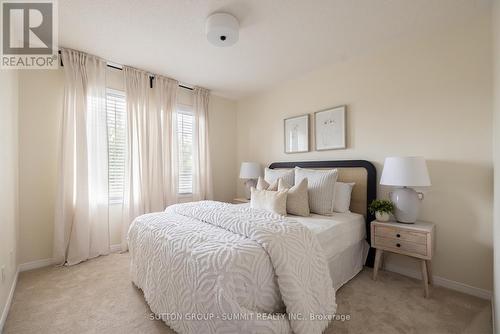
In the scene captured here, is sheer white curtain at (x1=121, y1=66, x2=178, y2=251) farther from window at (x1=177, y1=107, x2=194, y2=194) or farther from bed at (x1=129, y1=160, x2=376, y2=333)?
bed at (x1=129, y1=160, x2=376, y2=333)

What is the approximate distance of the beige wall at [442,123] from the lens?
195 cm

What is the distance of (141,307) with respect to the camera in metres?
1.79

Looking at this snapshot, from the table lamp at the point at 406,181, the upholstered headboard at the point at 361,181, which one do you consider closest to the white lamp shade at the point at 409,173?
the table lamp at the point at 406,181

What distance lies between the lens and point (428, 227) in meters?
1.99

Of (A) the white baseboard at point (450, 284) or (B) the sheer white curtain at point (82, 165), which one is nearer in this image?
(A) the white baseboard at point (450, 284)

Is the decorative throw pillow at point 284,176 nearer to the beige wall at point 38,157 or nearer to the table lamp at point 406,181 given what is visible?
the table lamp at point 406,181

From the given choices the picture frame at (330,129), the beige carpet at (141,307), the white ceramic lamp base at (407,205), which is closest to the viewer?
the beige carpet at (141,307)

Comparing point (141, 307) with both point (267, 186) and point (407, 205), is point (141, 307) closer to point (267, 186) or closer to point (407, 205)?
point (267, 186)

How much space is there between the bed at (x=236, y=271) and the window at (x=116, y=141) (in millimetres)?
1317

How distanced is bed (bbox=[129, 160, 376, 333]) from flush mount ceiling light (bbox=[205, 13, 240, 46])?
1.60 metres

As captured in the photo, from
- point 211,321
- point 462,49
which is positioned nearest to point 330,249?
point 211,321

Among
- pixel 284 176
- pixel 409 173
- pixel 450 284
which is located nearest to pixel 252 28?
pixel 284 176

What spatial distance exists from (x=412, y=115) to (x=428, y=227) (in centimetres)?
113

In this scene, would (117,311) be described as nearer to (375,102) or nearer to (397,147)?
(397,147)
